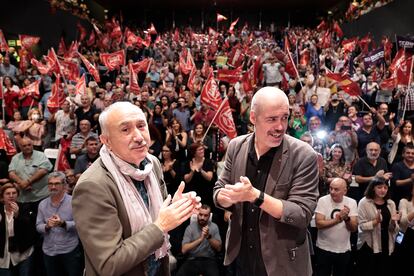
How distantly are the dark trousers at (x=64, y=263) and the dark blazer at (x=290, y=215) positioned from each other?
3.10m

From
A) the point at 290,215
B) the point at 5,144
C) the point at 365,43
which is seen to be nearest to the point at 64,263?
the point at 5,144

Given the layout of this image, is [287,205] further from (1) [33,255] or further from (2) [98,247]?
(1) [33,255]

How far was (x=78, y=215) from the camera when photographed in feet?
6.16

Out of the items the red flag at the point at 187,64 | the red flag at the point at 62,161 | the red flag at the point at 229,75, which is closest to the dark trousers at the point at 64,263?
the red flag at the point at 62,161

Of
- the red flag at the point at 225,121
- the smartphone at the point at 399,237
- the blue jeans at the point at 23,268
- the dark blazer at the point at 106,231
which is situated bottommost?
the blue jeans at the point at 23,268

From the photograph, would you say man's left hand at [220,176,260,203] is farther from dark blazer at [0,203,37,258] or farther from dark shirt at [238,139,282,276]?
dark blazer at [0,203,37,258]

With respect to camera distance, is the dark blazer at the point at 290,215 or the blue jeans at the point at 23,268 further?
the blue jeans at the point at 23,268

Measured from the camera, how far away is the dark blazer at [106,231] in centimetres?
181

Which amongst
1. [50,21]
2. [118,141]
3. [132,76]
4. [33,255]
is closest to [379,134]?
[132,76]

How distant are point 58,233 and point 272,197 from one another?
3.48 meters

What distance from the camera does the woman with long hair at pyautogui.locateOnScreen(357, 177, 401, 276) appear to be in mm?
5164

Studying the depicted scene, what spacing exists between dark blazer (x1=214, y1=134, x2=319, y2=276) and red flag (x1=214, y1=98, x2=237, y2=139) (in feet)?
13.6

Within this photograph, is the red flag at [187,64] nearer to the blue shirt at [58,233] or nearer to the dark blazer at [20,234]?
the blue shirt at [58,233]

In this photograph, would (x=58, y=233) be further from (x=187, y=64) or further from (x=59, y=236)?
(x=187, y=64)
